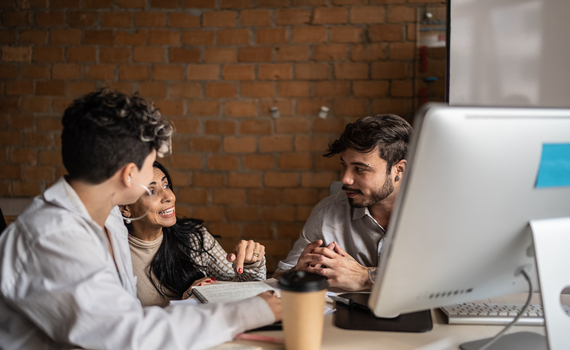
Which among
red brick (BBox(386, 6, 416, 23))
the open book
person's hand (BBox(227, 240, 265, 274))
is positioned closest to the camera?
the open book

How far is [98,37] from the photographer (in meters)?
2.70

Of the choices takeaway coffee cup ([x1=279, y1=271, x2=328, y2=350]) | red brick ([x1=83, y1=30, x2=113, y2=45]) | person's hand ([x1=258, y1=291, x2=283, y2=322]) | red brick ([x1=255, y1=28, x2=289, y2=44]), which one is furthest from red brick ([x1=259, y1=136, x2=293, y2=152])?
takeaway coffee cup ([x1=279, y1=271, x2=328, y2=350])

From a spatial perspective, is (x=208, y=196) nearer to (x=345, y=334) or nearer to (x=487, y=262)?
(x=345, y=334)

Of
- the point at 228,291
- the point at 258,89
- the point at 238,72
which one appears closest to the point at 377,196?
the point at 228,291

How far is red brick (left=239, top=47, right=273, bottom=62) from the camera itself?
262 cm

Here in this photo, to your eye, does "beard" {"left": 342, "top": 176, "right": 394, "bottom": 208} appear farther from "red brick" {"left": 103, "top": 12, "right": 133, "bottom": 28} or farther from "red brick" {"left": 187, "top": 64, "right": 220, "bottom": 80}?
"red brick" {"left": 103, "top": 12, "right": 133, "bottom": 28}

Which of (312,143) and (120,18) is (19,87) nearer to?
(120,18)

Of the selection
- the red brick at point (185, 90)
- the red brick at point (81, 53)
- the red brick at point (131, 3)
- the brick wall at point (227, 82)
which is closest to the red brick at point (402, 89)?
the brick wall at point (227, 82)

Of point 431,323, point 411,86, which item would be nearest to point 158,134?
point 431,323

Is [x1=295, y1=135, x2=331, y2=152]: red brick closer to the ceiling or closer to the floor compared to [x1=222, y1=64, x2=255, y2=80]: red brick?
closer to the floor

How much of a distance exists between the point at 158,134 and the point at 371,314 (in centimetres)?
63

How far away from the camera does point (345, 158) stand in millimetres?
1743

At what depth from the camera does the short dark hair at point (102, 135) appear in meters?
0.95

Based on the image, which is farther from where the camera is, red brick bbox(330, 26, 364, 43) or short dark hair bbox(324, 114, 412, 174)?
red brick bbox(330, 26, 364, 43)
